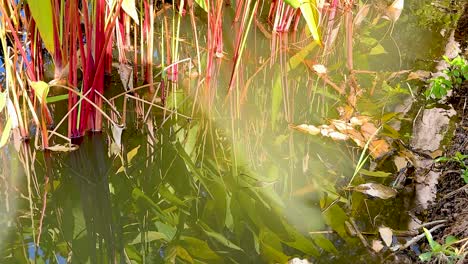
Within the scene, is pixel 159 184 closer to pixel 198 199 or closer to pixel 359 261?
pixel 198 199

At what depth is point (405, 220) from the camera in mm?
1163

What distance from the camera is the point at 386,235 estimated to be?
3.59ft

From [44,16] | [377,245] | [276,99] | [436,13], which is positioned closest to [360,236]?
[377,245]

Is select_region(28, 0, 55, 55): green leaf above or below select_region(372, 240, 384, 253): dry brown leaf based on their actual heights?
above

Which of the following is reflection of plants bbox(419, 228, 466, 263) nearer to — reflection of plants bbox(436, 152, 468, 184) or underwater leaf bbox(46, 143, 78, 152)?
reflection of plants bbox(436, 152, 468, 184)

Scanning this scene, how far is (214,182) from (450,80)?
769 millimetres

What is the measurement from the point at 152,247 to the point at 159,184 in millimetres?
224

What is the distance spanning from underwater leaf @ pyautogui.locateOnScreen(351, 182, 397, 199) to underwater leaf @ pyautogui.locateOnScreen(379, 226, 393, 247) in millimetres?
129

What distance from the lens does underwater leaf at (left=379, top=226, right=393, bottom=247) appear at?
108 cm

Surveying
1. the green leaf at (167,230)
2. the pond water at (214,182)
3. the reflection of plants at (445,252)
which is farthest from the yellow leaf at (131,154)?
the reflection of plants at (445,252)

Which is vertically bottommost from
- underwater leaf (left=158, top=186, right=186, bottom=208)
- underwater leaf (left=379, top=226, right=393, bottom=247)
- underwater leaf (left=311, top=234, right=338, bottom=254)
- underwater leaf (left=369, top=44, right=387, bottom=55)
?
underwater leaf (left=311, top=234, right=338, bottom=254)

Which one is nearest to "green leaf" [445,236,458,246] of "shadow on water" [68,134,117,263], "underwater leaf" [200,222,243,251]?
"underwater leaf" [200,222,243,251]

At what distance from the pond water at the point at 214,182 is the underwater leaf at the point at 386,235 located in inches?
1.2

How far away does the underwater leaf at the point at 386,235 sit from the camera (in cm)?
108
